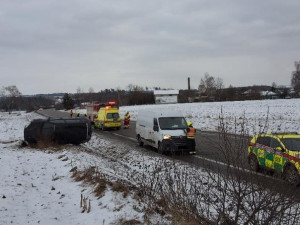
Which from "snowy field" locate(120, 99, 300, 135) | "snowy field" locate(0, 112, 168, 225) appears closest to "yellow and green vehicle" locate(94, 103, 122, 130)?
"snowy field" locate(120, 99, 300, 135)

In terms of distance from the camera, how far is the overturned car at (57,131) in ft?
79.1

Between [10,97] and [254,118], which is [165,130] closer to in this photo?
[254,118]

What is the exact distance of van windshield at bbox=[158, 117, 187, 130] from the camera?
19.6 m

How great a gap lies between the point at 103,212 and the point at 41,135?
1662 centimetres

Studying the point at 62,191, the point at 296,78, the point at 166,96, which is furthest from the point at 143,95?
the point at 62,191

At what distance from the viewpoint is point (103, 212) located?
8711mm

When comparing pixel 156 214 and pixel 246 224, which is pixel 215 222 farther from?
pixel 156 214

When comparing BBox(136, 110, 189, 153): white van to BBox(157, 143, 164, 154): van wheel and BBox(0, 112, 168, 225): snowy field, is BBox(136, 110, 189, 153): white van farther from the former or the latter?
BBox(0, 112, 168, 225): snowy field

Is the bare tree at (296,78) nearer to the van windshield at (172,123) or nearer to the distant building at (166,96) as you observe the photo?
the distant building at (166,96)

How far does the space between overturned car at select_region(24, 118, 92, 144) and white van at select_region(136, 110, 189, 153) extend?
4811 millimetres

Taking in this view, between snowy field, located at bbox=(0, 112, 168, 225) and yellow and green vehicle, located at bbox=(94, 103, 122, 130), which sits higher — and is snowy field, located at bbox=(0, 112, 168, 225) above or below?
below

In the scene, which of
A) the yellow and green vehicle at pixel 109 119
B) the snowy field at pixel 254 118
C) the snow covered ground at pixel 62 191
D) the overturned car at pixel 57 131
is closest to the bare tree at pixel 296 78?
the snowy field at pixel 254 118

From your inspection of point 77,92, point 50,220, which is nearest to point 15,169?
point 50,220

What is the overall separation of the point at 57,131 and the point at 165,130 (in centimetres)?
836
